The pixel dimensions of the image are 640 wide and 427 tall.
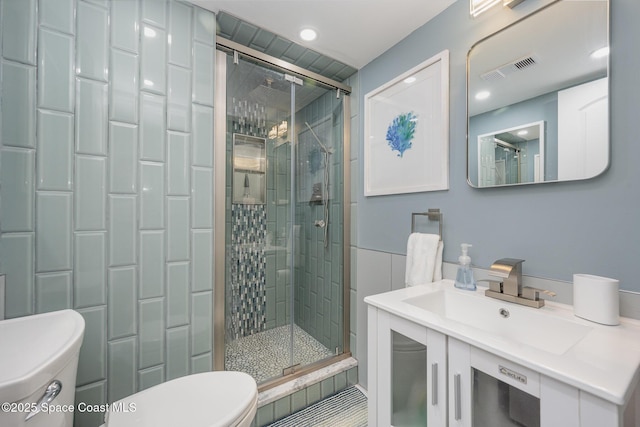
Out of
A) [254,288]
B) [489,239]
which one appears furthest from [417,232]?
[254,288]

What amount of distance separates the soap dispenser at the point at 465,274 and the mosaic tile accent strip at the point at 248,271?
126 centimetres

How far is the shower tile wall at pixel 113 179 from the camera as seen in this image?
101 centimetres

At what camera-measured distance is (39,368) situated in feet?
1.95

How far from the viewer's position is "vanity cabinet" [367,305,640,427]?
56cm

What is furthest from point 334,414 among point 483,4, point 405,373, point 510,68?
point 483,4

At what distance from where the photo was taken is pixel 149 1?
1.24 meters

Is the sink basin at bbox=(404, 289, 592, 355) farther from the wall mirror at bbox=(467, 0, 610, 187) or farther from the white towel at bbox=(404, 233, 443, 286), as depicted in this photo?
the wall mirror at bbox=(467, 0, 610, 187)

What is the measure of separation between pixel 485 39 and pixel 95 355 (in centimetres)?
225

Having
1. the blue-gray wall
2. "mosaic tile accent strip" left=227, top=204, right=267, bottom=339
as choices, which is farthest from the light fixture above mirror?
"mosaic tile accent strip" left=227, top=204, right=267, bottom=339

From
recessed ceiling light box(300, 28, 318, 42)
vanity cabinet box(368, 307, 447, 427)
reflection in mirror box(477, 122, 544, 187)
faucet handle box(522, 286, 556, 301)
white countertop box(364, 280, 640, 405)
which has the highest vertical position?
recessed ceiling light box(300, 28, 318, 42)

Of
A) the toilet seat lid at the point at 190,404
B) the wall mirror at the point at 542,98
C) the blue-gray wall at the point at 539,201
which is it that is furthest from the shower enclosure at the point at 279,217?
the wall mirror at the point at 542,98

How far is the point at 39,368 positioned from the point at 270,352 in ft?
4.63

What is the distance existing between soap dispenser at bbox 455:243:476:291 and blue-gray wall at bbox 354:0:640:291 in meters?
0.08

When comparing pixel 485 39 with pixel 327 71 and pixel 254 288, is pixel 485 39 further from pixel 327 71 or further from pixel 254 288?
pixel 254 288
